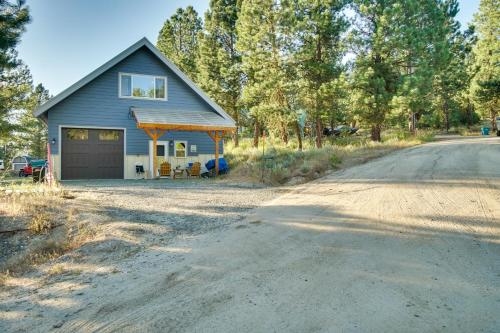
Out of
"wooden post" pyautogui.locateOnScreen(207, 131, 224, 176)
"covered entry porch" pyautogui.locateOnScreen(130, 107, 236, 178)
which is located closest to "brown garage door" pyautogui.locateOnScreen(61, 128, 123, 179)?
"covered entry porch" pyautogui.locateOnScreen(130, 107, 236, 178)

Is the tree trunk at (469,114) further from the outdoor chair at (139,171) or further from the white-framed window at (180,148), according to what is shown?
the outdoor chair at (139,171)

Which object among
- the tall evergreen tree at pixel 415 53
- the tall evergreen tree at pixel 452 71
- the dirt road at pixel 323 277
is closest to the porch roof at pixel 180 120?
the tall evergreen tree at pixel 415 53

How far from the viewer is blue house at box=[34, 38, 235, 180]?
51.9 ft

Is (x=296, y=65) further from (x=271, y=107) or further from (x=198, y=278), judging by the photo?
(x=198, y=278)

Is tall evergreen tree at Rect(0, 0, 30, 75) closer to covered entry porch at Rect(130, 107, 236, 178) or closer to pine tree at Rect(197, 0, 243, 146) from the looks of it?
covered entry porch at Rect(130, 107, 236, 178)

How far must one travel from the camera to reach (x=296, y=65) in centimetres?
2134

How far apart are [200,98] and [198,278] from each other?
52.3 ft

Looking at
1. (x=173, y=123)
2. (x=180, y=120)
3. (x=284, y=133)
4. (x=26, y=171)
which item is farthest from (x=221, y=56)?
(x=26, y=171)

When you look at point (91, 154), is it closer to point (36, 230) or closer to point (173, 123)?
point (173, 123)

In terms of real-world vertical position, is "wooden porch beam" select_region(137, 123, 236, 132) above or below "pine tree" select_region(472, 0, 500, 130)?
below

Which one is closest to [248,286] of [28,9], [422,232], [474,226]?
[422,232]

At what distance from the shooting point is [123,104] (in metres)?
17.0

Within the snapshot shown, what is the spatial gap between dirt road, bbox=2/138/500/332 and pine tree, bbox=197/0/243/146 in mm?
23116

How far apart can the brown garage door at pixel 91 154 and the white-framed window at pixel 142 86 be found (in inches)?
86.4
